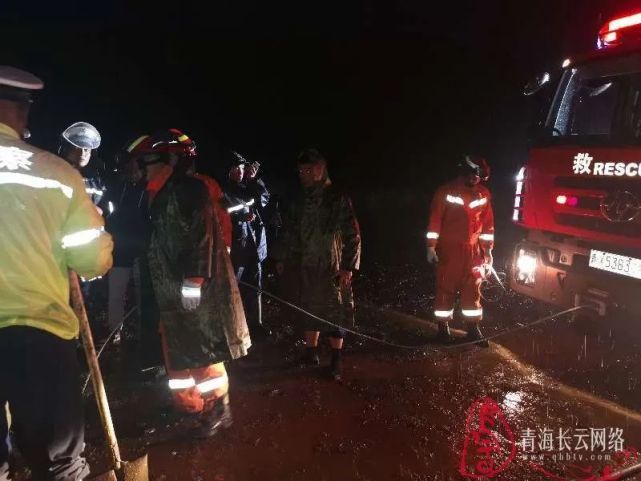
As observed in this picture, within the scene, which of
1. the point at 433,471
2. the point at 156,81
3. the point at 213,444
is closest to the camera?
the point at 433,471

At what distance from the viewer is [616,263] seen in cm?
390

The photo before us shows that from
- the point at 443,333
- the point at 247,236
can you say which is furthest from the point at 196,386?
the point at 443,333

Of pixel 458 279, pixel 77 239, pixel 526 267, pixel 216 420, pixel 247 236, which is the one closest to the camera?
pixel 77 239

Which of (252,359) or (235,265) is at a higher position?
(235,265)

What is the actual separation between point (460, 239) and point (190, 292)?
9.25 ft

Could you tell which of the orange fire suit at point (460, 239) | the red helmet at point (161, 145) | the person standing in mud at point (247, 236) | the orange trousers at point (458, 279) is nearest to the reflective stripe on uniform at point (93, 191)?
the person standing in mud at point (247, 236)

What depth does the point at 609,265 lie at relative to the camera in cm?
396

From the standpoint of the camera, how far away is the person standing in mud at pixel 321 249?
4258 mm

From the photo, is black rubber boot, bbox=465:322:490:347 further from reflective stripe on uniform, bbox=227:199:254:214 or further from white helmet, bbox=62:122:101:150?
white helmet, bbox=62:122:101:150

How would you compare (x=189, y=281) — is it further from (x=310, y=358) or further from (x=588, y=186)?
(x=588, y=186)

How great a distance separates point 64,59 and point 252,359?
25.1 meters

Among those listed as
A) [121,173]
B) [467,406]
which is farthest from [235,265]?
[467,406]

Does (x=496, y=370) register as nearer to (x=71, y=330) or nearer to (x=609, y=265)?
(x=609, y=265)

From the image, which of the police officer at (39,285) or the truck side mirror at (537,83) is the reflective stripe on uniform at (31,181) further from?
the truck side mirror at (537,83)
